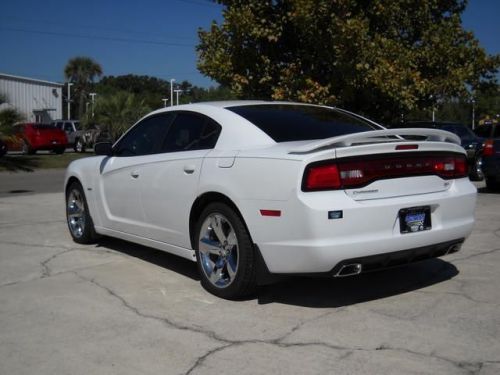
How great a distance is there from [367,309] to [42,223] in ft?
19.1

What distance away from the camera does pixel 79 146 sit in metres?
33.9

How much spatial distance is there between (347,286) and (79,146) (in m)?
30.8

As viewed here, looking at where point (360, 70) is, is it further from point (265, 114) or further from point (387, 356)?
point (387, 356)

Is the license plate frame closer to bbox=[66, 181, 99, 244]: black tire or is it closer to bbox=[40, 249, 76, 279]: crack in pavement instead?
bbox=[40, 249, 76, 279]: crack in pavement

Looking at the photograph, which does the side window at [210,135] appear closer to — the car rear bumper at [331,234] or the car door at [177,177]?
the car door at [177,177]

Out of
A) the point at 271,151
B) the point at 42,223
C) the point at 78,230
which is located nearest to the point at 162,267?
the point at 78,230

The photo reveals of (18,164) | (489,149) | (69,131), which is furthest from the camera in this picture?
(69,131)

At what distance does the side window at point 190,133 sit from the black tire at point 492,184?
903 cm

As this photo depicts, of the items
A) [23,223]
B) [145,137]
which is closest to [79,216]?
[145,137]

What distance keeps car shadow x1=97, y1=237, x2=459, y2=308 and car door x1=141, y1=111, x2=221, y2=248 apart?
529mm

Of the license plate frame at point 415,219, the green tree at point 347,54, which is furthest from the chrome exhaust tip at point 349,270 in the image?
the green tree at point 347,54

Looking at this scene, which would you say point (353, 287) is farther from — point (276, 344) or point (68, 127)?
point (68, 127)

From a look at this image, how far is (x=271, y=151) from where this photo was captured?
4.39 meters

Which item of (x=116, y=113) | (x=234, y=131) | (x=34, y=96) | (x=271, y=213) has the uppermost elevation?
(x=34, y=96)
